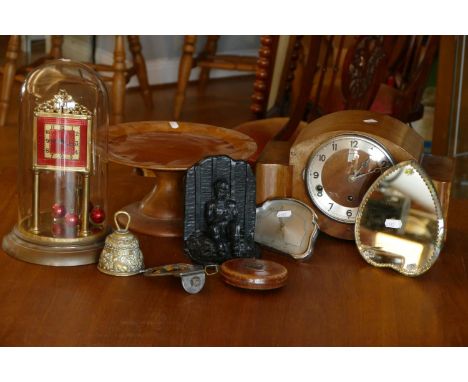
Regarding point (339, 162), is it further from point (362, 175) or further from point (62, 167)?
point (62, 167)

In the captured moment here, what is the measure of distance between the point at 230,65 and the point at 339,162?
2854mm

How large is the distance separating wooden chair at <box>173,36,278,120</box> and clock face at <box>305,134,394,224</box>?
211cm

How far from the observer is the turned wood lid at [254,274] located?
57.1 inches

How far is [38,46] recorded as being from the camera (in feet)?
15.6

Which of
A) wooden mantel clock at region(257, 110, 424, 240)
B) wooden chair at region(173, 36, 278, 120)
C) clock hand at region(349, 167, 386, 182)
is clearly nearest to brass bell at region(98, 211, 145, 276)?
wooden mantel clock at region(257, 110, 424, 240)

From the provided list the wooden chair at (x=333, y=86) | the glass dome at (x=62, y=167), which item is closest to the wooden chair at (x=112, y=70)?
the wooden chair at (x=333, y=86)

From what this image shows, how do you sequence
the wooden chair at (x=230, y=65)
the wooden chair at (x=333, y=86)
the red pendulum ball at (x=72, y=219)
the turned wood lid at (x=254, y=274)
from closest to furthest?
1. the turned wood lid at (x=254, y=274)
2. the red pendulum ball at (x=72, y=219)
3. the wooden chair at (x=333, y=86)
4. the wooden chair at (x=230, y=65)

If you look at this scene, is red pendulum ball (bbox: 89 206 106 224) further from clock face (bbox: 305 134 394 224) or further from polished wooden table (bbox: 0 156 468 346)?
clock face (bbox: 305 134 394 224)

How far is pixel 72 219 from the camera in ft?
5.13

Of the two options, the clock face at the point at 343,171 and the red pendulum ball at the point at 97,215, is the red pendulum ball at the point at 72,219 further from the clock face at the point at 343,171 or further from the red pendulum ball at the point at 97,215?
the clock face at the point at 343,171

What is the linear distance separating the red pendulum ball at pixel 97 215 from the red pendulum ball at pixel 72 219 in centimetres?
3
